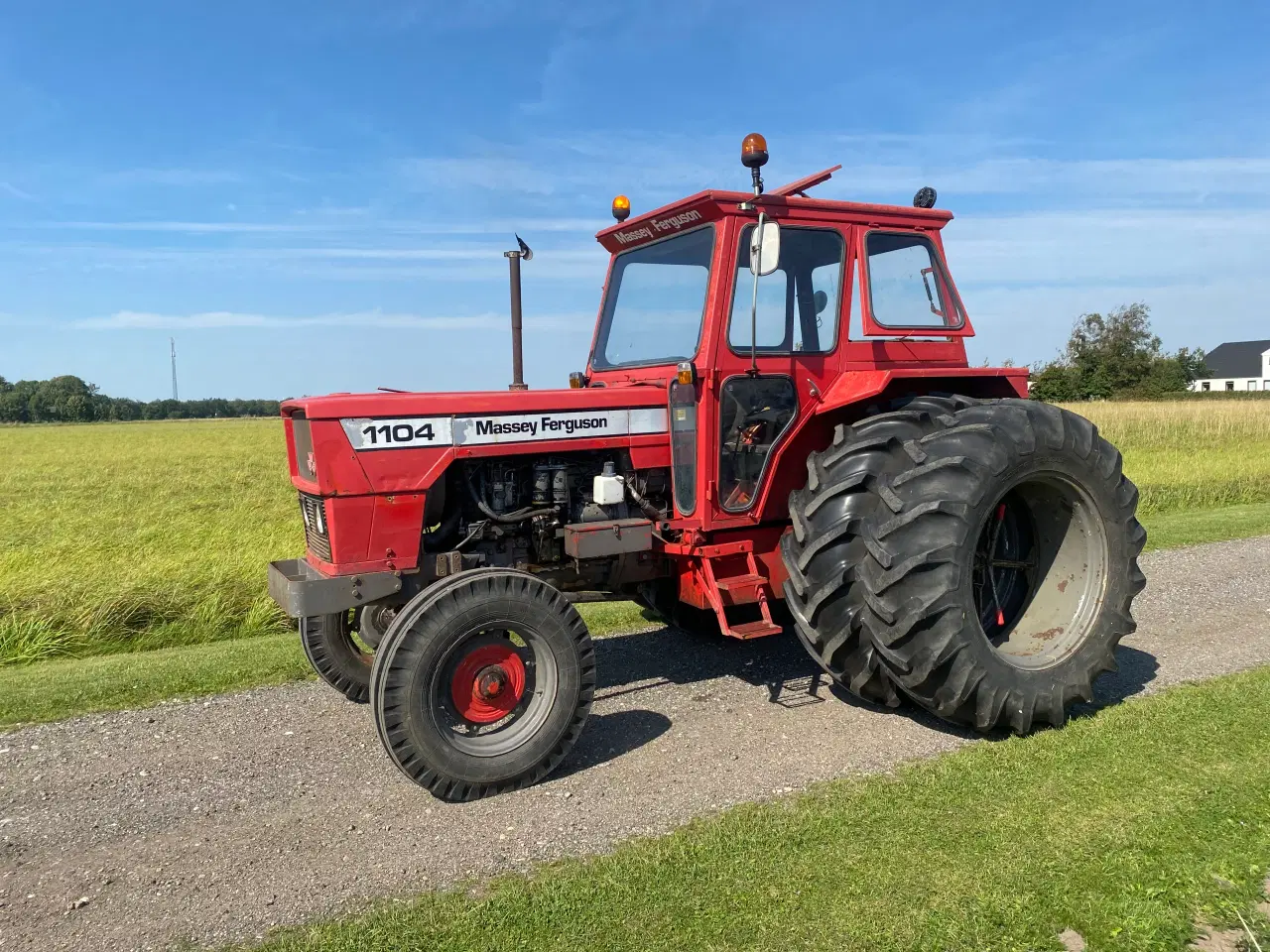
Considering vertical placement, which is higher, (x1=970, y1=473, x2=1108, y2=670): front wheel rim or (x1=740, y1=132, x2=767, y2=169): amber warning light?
(x1=740, y1=132, x2=767, y2=169): amber warning light

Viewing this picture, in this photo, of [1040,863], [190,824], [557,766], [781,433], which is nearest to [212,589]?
[190,824]

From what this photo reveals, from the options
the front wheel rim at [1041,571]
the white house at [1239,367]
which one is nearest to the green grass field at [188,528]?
the front wheel rim at [1041,571]

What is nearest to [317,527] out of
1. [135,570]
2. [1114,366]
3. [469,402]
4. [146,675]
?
[469,402]

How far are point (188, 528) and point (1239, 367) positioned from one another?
3294 inches

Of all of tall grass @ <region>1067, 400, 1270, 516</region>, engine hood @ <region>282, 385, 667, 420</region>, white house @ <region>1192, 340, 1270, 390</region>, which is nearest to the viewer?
engine hood @ <region>282, 385, 667, 420</region>

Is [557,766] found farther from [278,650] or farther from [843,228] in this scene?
[843,228]

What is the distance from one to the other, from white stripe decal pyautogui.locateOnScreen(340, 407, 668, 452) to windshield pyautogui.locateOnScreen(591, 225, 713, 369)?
0.45 metres

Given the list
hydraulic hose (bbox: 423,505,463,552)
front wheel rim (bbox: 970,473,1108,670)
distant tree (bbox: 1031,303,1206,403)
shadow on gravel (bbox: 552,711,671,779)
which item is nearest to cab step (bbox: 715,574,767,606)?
shadow on gravel (bbox: 552,711,671,779)

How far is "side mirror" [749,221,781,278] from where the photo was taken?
4016mm

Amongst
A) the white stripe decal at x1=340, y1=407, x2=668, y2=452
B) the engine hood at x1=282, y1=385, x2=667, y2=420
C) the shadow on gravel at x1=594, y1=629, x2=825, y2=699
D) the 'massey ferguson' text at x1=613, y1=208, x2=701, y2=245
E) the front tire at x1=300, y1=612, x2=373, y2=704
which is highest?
the 'massey ferguson' text at x1=613, y1=208, x2=701, y2=245

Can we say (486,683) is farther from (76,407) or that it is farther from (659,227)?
(76,407)

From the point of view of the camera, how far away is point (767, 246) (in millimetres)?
4027

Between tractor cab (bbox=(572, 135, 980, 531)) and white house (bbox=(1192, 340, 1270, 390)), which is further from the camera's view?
white house (bbox=(1192, 340, 1270, 390))

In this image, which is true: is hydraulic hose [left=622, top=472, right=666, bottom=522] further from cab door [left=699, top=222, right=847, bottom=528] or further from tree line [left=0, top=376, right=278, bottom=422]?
tree line [left=0, top=376, right=278, bottom=422]
